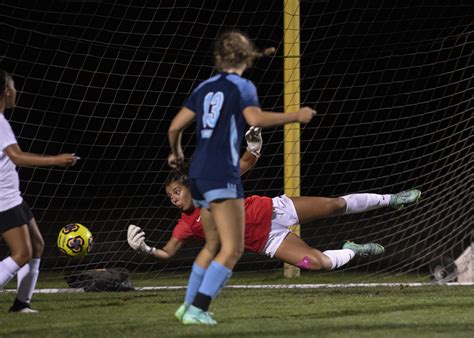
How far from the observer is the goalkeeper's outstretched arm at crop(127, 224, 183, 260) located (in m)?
7.62

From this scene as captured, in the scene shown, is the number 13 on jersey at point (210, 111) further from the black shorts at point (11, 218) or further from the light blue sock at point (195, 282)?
the black shorts at point (11, 218)

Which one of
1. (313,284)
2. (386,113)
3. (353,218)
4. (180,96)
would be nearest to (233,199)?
(313,284)

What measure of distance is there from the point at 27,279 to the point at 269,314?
5.64ft

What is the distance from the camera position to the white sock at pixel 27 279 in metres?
7.24

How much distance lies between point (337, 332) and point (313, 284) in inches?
168

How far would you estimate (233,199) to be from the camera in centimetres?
600

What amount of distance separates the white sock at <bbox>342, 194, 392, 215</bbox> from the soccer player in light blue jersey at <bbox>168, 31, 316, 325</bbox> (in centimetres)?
297

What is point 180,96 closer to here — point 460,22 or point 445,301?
point 460,22

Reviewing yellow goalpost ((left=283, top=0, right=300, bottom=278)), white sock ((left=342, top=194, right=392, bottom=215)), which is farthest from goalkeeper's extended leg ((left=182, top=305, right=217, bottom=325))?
yellow goalpost ((left=283, top=0, right=300, bottom=278))

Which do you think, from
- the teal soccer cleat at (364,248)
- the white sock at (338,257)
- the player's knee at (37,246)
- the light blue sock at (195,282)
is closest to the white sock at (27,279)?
the player's knee at (37,246)

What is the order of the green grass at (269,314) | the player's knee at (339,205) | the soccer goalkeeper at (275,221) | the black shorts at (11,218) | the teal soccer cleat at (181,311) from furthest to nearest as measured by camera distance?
the player's knee at (339,205) < the soccer goalkeeper at (275,221) < the black shorts at (11,218) < the teal soccer cleat at (181,311) < the green grass at (269,314)

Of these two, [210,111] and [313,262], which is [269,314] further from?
[210,111]

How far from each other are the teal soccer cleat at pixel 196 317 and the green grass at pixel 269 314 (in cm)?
6

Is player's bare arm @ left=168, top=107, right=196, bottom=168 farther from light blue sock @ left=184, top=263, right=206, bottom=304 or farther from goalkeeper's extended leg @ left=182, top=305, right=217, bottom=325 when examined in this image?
goalkeeper's extended leg @ left=182, top=305, right=217, bottom=325
